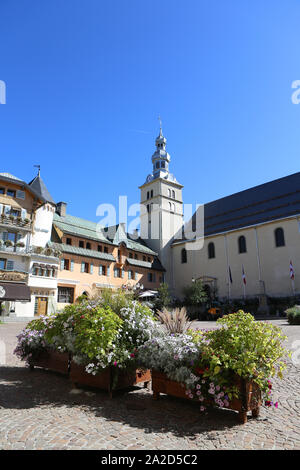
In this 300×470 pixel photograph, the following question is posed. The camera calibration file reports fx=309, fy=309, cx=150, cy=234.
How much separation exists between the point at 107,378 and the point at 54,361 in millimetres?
2150

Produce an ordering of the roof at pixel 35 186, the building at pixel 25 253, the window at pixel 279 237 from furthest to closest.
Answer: the window at pixel 279 237, the roof at pixel 35 186, the building at pixel 25 253

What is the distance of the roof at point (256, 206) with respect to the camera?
37938mm

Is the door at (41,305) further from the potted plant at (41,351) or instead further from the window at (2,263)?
the potted plant at (41,351)

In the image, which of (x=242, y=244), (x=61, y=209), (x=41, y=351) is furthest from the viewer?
(x=242, y=244)

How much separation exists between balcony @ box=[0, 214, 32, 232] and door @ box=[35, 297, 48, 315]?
266 inches

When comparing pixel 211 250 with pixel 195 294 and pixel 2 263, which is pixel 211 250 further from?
pixel 2 263

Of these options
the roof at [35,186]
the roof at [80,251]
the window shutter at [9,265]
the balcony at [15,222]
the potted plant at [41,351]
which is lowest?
the potted plant at [41,351]

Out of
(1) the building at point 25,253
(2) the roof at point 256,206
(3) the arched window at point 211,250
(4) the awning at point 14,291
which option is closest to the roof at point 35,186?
(1) the building at point 25,253

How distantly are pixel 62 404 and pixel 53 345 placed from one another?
196 centimetres

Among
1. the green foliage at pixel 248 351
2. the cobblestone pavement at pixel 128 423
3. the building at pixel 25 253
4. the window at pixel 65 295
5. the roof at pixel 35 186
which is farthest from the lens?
the window at pixel 65 295

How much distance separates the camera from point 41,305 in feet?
97.6

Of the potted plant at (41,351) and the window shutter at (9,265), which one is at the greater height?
the window shutter at (9,265)

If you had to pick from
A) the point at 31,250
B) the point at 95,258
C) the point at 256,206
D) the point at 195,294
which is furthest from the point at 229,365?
the point at 256,206

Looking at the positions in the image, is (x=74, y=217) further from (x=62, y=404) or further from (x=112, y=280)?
(x=62, y=404)
